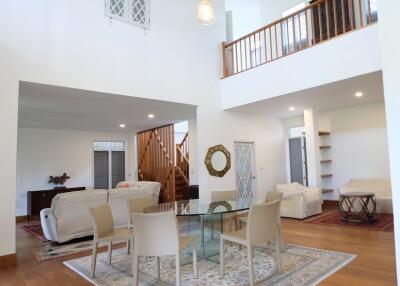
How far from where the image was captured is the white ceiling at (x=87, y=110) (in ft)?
16.1

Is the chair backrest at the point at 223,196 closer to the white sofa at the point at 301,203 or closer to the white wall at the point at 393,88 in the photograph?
the white sofa at the point at 301,203

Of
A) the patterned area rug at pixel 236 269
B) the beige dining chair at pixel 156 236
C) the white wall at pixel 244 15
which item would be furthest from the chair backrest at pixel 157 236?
the white wall at pixel 244 15

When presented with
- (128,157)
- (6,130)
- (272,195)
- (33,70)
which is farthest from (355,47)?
(128,157)

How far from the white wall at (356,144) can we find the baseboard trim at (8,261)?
7.03 m

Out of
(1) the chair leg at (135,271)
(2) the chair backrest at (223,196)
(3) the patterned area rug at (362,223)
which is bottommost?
(3) the patterned area rug at (362,223)

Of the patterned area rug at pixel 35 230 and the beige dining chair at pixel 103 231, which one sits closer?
the beige dining chair at pixel 103 231

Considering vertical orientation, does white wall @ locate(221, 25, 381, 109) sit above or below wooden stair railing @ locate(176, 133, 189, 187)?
above

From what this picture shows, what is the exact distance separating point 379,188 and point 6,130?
7227 mm

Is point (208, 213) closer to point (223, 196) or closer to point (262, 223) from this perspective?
point (262, 223)

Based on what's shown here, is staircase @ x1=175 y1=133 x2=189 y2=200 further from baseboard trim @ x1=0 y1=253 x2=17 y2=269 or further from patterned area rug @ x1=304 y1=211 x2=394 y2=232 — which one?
baseboard trim @ x1=0 y1=253 x2=17 y2=269

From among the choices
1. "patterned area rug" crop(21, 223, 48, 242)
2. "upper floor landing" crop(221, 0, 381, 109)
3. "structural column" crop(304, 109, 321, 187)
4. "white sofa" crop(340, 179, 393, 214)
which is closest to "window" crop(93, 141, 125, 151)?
"patterned area rug" crop(21, 223, 48, 242)

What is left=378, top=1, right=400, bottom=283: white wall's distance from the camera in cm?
202

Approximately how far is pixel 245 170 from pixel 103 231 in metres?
4.65

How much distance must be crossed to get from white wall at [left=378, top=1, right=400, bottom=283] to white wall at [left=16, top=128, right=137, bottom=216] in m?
8.46
